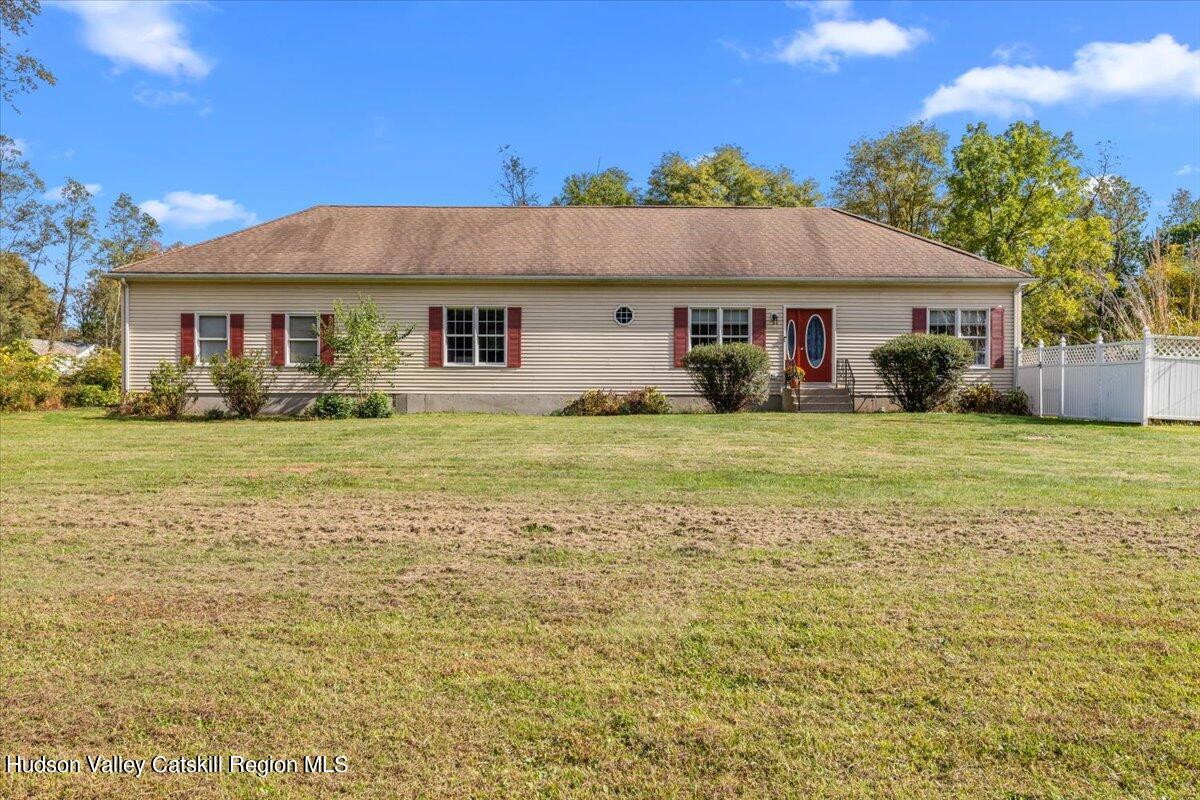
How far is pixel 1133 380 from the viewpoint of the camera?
1405 cm

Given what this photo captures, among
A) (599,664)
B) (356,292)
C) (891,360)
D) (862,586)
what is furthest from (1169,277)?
(599,664)

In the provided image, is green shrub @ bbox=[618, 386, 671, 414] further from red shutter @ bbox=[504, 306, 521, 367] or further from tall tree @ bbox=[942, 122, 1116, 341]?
tall tree @ bbox=[942, 122, 1116, 341]

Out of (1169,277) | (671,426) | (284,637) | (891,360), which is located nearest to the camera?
(284,637)

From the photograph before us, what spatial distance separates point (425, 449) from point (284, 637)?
20.9 feet

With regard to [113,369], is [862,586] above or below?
below

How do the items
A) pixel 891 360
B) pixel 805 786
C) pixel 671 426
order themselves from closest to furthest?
pixel 805 786, pixel 671 426, pixel 891 360

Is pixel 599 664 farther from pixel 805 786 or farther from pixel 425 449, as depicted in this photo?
pixel 425 449

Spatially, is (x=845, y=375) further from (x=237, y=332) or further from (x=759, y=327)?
(x=237, y=332)

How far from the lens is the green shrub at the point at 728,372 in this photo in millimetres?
15906

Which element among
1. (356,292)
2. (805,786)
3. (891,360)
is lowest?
(805,786)

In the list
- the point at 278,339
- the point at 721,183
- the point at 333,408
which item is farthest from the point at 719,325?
the point at 721,183

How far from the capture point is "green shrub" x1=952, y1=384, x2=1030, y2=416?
16875 millimetres

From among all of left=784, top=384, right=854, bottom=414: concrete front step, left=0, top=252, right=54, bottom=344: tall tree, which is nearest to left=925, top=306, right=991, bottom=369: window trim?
left=784, top=384, right=854, bottom=414: concrete front step

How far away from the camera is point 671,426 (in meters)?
12.8
